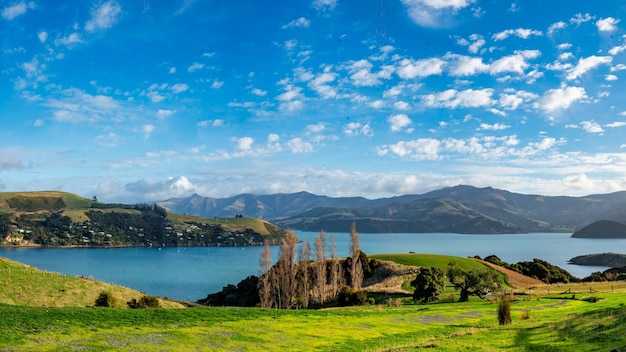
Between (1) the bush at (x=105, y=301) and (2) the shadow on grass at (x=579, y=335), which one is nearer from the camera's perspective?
(2) the shadow on grass at (x=579, y=335)

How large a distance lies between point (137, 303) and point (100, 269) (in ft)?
510

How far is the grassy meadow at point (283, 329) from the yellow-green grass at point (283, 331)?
59 millimetres

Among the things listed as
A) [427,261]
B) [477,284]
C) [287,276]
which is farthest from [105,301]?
[427,261]

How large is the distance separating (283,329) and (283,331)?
0.86 meters

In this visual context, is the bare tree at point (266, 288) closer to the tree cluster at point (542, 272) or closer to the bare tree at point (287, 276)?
the bare tree at point (287, 276)

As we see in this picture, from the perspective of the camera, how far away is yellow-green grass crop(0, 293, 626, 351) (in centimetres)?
2438

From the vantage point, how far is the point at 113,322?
30781mm

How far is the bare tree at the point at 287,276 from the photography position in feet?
266

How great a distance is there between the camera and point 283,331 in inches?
1309

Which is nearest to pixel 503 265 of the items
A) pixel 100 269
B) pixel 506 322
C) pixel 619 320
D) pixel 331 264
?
pixel 331 264

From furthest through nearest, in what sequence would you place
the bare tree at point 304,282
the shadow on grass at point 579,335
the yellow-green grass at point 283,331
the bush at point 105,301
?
the bare tree at point 304,282, the bush at point 105,301, the yellow-green grass at point 283,331, the shadow on grass at point 579,335

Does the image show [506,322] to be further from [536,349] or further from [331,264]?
[331,264]

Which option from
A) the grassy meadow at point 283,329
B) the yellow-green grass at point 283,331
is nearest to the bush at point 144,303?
the grassy meadow at point 283,329

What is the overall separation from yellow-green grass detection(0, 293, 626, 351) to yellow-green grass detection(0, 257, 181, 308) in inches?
594
